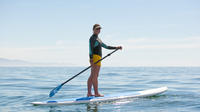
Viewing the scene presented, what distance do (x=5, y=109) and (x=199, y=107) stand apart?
539 centimetres

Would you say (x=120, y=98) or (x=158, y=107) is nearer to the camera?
(x=158, y=107)

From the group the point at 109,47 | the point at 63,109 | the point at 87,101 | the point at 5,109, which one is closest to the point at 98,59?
the point at 109,47

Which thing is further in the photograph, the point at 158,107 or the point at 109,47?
the point at 109,47

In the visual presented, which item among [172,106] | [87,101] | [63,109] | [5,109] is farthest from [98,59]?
[5,109]

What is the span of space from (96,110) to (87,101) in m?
0.97

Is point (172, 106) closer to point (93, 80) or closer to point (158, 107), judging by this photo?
point (158, 107)

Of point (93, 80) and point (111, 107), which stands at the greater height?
point (93, 80)

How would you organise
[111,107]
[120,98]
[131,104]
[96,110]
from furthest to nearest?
[120,98] → [131,104] → [111,107] → [96,110]

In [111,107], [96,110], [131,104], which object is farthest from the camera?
[131,104]

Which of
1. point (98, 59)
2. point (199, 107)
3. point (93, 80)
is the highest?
point (98, 59)

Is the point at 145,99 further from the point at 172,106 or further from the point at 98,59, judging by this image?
the point at 98,59

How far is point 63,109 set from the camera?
20.7 ft

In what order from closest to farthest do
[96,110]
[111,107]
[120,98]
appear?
[96,110] → [111,107] → [120,98]

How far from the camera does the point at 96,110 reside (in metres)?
6.11
